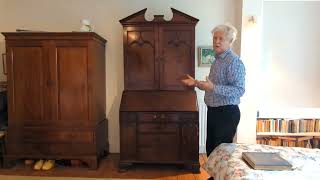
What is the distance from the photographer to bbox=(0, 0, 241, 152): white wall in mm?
3580

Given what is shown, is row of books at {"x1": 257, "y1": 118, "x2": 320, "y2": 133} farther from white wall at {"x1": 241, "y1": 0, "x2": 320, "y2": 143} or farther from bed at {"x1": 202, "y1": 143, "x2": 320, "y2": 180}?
bed at {"x1": 202, "y1": 143, "x2": 320, "y2": 180}

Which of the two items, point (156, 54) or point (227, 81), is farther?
point (156, 54)

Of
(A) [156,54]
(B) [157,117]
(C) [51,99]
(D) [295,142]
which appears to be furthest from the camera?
(D) [295,142]

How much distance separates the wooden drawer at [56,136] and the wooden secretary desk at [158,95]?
0.42 meters

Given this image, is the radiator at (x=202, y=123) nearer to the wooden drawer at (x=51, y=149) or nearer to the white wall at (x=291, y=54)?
the white wall at (x=291, y=54)

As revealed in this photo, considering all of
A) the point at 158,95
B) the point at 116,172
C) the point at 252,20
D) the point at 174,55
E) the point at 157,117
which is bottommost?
the point at 116,172

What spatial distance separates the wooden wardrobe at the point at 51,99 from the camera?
3.09 m

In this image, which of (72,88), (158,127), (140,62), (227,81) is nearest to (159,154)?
(158,127)

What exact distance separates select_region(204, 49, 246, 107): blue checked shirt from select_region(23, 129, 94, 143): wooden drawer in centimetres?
160

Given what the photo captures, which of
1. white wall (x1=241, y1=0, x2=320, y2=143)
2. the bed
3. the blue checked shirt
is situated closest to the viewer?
the bed

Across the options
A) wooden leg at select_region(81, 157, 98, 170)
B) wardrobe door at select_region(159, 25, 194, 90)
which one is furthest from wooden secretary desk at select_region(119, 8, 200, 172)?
wooden leg at select_region(81, 157, 98, 170)

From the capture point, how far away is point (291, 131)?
140 inches

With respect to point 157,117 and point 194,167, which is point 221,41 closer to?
point 157,117

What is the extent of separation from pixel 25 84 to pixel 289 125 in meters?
3.31
